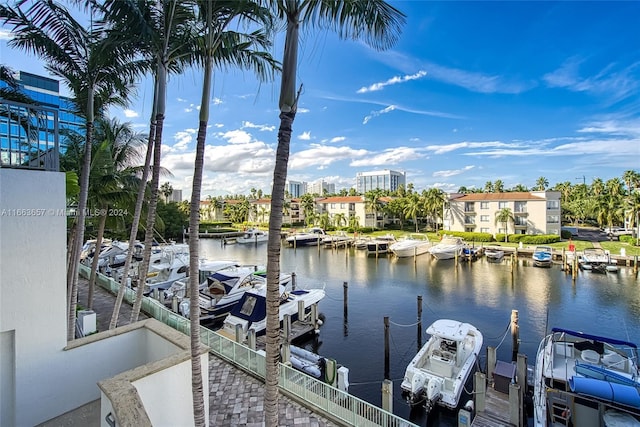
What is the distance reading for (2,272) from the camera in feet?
16.9

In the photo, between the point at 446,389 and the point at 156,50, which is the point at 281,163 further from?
the point at 446,389

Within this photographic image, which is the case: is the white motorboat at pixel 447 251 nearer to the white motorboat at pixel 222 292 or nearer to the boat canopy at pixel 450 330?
the white motorboat at pixel 222 292

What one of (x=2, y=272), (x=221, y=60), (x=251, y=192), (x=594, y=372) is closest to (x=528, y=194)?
(x=594, y=372)

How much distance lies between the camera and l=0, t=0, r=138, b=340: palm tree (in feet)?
24.6

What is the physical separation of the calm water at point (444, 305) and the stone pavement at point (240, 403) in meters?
Result: 4.97

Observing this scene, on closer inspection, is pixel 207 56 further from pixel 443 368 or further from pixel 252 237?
Answer: pixel 252 237

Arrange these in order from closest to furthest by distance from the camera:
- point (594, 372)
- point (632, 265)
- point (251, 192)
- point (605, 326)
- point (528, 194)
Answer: point (594, 372) → point (605, 326) → point (632, 265) → point (528, 194) → point (251, 192)

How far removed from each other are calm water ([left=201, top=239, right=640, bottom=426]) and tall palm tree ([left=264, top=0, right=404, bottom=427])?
873 cm

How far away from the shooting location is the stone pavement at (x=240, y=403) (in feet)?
24.0

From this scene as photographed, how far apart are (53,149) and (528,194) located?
192 ft

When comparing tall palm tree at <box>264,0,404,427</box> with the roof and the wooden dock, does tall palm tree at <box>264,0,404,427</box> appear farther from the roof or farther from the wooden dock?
the roof

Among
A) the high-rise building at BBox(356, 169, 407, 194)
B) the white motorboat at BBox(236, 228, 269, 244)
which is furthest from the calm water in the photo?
the high-rise building at BBox(356, 169, 407, 194)

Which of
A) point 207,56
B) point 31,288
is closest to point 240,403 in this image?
point 31,288

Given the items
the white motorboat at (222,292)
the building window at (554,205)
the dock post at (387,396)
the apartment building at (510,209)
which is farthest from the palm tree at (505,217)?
the dock post at (387,396)
